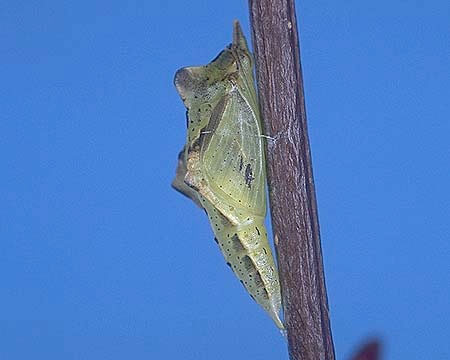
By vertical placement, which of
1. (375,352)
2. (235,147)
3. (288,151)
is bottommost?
(375,352)

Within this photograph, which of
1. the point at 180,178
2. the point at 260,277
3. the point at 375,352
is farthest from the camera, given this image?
the point at 180,178

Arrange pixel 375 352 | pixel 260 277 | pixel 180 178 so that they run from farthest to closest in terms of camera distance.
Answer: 1. pixel 180 178
2. pixel 260 277
3. pixel 375 352

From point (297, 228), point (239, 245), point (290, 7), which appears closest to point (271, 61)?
point (290, 7)

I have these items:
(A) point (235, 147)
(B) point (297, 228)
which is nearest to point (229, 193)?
(A) point (235, 147)

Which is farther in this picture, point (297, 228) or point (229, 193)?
point (229, 193)

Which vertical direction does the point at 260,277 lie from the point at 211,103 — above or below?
below

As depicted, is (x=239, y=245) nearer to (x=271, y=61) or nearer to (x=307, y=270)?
(x=307, y=270)
